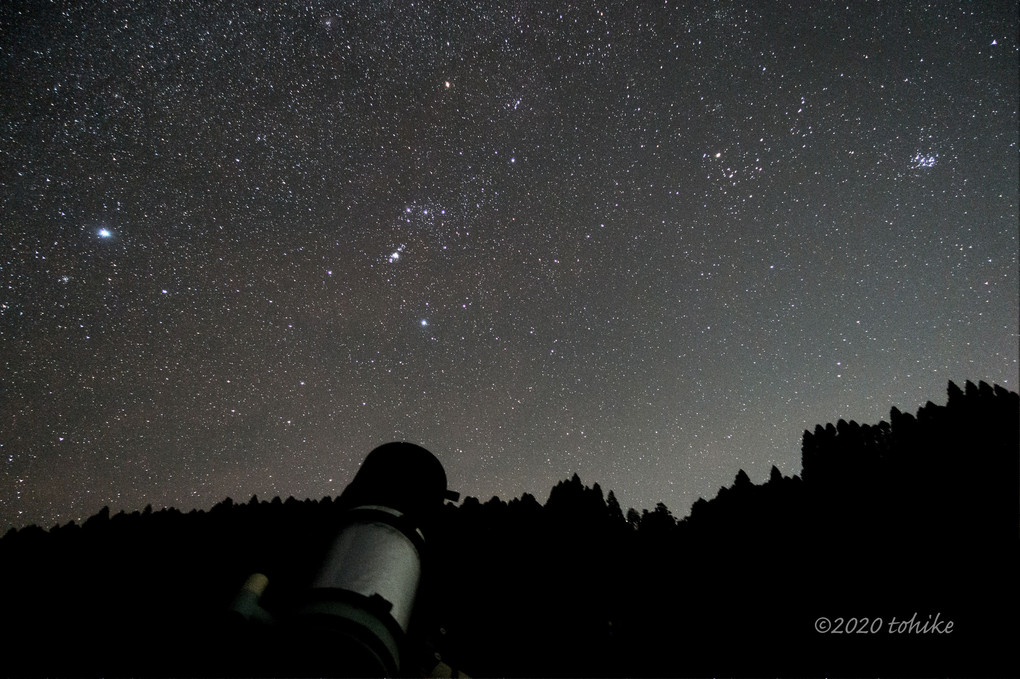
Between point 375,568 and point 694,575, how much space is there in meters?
11.5

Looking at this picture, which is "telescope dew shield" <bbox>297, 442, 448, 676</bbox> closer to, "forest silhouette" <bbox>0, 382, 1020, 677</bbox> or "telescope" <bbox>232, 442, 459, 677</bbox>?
"telescope" <bbox>232, 442, 459, 677</bbox>

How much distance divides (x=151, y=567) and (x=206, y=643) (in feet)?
43.1

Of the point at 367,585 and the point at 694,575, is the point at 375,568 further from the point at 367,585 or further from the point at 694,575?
the point at 694,575

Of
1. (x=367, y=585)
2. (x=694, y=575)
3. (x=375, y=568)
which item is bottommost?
(x=367, y=585)

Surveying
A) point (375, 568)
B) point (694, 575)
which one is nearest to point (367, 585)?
point (375, 568)

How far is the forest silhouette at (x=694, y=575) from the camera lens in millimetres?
8727

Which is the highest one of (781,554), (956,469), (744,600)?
(956,469)

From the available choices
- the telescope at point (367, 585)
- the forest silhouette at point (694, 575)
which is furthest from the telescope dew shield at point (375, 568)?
the forest silhouette at point (694, 575)

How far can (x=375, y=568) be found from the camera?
3414mm

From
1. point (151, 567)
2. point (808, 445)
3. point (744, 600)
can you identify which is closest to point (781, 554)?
point (744, 600)

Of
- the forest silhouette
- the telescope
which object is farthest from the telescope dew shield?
the forest silhouette

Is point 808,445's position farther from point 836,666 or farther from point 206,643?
point 206,643

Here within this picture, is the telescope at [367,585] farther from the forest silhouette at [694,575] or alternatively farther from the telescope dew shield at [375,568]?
the forest silhouette at [694,575]

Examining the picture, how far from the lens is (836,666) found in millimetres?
8016
